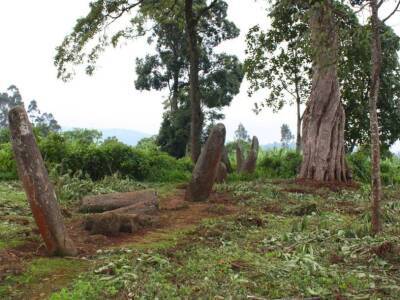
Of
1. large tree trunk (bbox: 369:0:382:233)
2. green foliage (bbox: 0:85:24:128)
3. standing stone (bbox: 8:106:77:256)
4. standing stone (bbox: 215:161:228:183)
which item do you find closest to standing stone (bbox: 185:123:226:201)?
standing stone (bbox: 215:161:228:183)

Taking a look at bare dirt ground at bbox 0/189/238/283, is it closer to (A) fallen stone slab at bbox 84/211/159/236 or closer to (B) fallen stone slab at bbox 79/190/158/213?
(A) fallen stone slab at bbox 84/211/159/236

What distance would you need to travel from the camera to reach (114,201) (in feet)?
30.4

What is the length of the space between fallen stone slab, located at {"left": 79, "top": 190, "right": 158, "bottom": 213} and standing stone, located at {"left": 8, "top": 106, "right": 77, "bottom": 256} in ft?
10.9

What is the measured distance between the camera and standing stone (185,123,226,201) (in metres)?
10.9

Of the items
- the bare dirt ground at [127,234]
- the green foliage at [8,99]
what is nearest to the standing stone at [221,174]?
the bare dirt ground at [127,234]

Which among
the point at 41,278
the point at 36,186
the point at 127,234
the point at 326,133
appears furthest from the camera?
the point at 326,133

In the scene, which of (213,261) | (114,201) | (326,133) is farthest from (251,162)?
(213,261)

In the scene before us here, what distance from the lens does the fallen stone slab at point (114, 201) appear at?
9211 mm

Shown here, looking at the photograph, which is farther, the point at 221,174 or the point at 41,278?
the point at 221,174

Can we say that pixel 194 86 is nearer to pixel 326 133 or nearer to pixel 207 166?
pixel 326 133

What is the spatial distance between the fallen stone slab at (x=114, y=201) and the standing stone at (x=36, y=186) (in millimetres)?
3328

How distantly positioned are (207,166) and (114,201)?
8.23 ft

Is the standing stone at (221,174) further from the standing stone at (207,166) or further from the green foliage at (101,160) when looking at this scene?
the standing stone at (207,166)

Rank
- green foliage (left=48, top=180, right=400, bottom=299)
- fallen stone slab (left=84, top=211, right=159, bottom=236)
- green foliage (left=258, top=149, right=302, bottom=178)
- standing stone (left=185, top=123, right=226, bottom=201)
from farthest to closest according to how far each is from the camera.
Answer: green foliage (left=258, top=149, right=302, bottom=178) → standing stone (left=185, top=123, right=226, bottom=201) → fallen stone slab (left=84, top=211, right=159, bottom=236) → green foliage (left=48, top=180, right=400, bottom=299)
